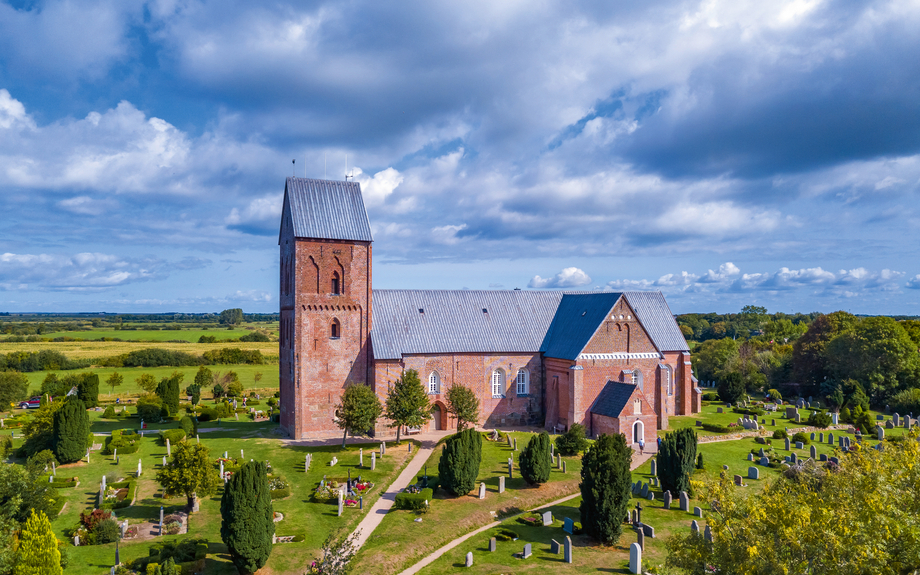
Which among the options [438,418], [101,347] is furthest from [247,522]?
[101,347]

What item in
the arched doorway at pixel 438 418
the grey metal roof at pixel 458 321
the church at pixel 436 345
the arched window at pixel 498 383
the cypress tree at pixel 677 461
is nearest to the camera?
the cypress tree at pixel 677 461

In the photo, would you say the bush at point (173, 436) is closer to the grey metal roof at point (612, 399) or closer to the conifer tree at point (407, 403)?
the conifer tree at point (407, 403)

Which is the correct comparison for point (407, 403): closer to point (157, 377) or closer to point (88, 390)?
point (88, 390)

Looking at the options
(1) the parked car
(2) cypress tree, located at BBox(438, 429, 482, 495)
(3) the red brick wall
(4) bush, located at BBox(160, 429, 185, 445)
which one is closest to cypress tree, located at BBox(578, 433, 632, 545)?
(2) cypress tree, located at BBox(438, 429, 482, 495)

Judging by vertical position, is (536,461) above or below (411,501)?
above

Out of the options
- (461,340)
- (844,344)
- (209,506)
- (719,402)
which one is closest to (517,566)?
(209,506)

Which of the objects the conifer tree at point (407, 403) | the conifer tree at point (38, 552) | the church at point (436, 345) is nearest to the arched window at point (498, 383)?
the church at point (436, 345)
